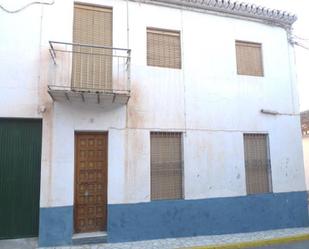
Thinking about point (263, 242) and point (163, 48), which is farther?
point (163, 48)

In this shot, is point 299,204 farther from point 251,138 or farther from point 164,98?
point 164,98

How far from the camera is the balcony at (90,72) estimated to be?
702 centimetres

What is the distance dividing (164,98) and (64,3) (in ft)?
11.5

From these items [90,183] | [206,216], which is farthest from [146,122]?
[206,216]

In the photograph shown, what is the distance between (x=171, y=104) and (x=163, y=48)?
1615 millimetres

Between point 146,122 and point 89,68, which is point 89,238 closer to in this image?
point 146,122

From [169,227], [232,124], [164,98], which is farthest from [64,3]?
[169,227]

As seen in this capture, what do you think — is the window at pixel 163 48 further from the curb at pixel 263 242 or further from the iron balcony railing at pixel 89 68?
the curb at pixel 263 242

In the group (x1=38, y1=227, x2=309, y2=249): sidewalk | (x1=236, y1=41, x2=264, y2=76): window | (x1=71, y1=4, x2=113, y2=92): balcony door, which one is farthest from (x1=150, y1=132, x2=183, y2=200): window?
(x1=236, y1=41, x2=264, y2=76): window

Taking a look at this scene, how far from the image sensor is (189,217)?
25.6 ft

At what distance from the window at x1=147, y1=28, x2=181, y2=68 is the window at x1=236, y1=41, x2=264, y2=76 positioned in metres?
2.04

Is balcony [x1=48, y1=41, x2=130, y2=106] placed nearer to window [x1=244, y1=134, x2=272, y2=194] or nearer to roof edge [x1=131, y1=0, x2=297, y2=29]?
roof edge [x1=131, y1=0, x2=297, y2=29]

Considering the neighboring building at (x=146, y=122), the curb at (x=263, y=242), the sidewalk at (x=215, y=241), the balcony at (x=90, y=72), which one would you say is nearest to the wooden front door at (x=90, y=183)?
the neighboring building at (x=146, y=122)

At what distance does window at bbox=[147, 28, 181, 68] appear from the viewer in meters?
8.19
